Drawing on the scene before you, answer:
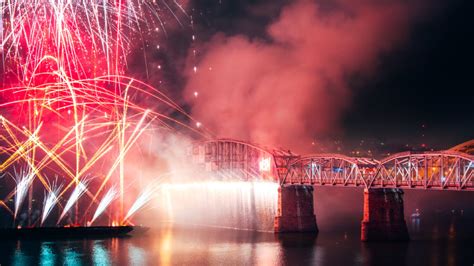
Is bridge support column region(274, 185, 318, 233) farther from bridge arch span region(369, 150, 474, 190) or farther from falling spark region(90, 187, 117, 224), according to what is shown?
falling spark region(90, 187, 117, 224)

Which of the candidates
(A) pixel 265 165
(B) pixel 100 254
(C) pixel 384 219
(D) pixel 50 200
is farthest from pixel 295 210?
(D) pixel 50 200

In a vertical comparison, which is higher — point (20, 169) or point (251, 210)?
point (20, 169)

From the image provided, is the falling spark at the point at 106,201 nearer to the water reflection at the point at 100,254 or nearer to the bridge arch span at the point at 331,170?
the water reflection at the point at 100,254

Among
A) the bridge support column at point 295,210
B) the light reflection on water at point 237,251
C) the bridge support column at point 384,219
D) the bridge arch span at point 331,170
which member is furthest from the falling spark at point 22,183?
the bridge support column at point 384,219

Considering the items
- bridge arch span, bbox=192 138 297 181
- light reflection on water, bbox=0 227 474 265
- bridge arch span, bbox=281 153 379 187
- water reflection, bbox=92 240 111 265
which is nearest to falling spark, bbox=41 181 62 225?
light reflection on water, bbox=0 227 474 265

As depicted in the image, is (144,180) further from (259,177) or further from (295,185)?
(295,185)

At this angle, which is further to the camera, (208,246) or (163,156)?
(163,156)

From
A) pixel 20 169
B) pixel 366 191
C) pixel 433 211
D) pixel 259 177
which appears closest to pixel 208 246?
pixel 366 191

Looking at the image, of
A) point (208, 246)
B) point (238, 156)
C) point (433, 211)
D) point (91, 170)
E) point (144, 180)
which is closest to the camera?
point (208, 246)
